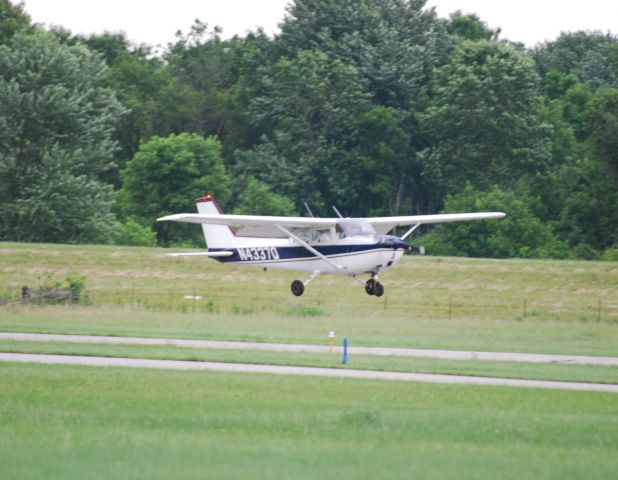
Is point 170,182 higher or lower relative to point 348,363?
higher

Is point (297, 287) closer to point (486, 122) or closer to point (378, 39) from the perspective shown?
point (486, 122)

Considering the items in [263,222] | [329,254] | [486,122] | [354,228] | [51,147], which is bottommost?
[329,254]

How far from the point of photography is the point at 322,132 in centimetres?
8275

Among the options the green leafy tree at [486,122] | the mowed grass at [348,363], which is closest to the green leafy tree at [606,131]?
the green leafy tree at [486,122]

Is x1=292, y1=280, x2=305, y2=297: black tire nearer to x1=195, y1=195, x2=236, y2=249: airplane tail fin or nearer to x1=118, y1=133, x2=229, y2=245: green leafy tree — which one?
x1=195, y1=195, x2=236, y2=249: airplane tail fin

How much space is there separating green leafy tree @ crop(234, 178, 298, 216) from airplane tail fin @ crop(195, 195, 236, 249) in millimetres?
32552

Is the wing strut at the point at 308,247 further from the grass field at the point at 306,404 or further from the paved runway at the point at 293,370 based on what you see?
the paved runway at the point at 293,370

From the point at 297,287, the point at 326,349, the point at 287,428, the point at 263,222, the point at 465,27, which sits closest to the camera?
the point at 287,428

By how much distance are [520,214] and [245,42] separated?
37.2 meters

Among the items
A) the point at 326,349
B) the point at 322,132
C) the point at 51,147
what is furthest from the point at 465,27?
the point at 326,349

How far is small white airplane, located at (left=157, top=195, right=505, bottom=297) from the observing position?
124ft

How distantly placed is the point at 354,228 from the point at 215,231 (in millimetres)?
6739

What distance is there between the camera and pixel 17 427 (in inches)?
745

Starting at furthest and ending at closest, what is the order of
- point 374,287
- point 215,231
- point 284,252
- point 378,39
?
point 378,39
point 215,231
point 284,252
point 374,287
